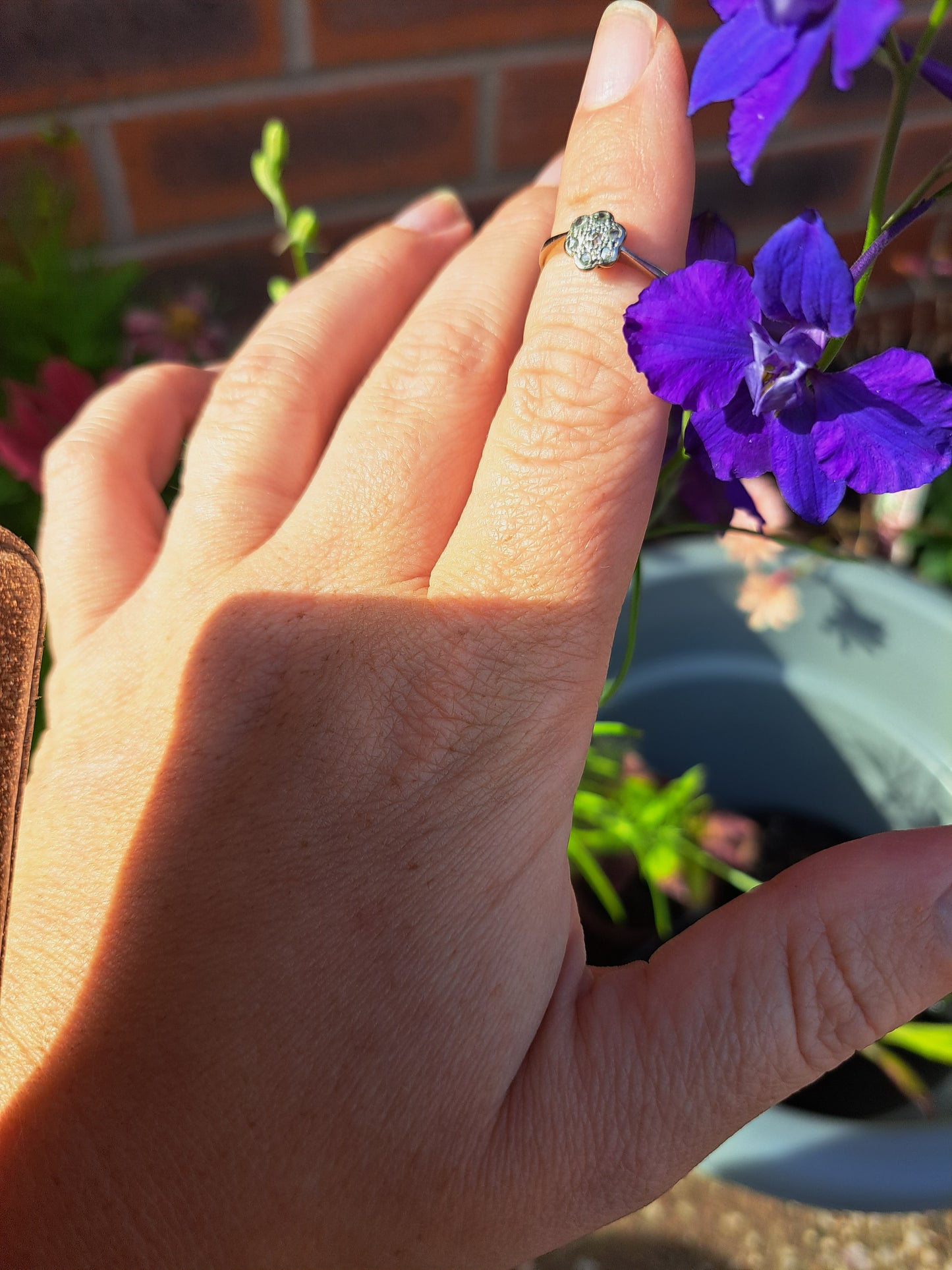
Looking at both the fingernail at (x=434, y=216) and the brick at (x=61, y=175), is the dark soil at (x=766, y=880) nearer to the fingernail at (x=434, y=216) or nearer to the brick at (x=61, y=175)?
the fingernail at (x=434, y=216)

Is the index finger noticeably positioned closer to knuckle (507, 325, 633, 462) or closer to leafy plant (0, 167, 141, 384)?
knuckle (507, 325, 633, 462)

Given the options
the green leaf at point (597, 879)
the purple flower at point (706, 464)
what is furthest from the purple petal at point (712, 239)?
the green leaf at point (597, 879)

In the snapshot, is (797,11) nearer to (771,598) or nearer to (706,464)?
(706,464)

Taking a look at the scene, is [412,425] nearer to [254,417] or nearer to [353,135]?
[254,417]

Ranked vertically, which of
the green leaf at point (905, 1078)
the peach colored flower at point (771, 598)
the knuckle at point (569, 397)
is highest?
the knuckle at point (569, 397)

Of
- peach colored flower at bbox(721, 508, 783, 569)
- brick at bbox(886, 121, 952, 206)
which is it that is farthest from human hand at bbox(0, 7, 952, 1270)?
brick at bbox(886, 121, 952, 206)

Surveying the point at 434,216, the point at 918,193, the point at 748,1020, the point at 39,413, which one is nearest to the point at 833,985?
the point at 748,1020

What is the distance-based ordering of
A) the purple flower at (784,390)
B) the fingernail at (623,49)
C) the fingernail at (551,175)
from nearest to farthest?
the purple flower at (784,390) → the fingernail at (623,49) → the fingernail at (551,175)
